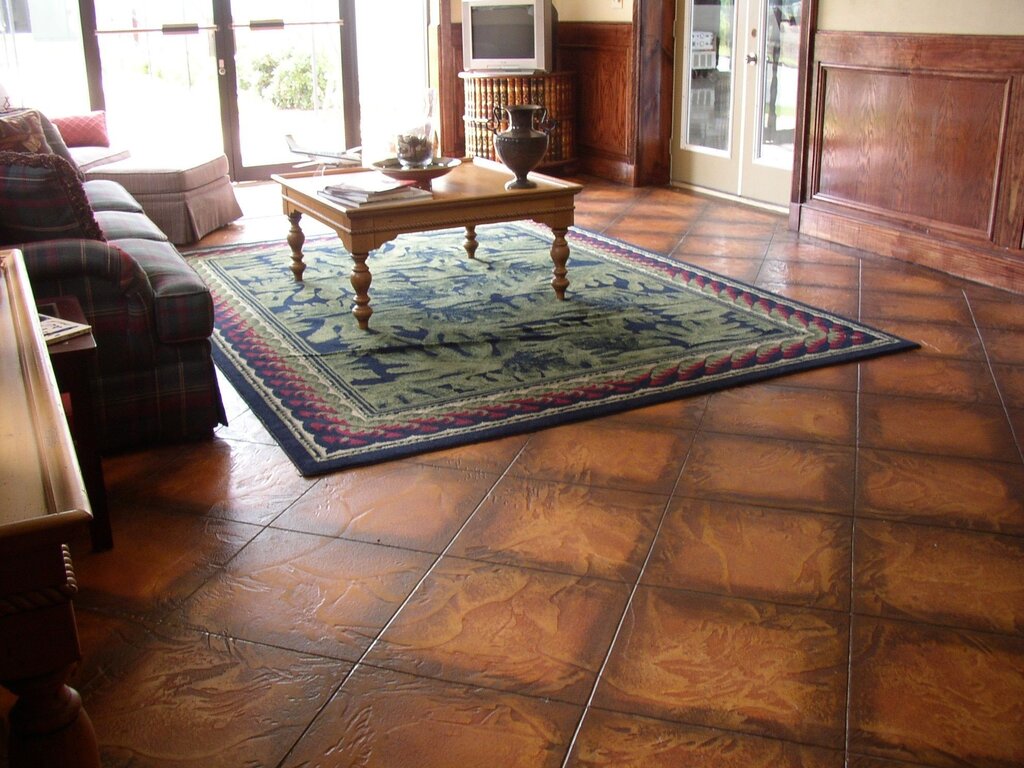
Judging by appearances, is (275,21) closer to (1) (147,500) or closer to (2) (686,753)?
(1) (147,500)

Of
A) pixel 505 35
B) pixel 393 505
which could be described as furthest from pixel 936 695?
pixel 505 35

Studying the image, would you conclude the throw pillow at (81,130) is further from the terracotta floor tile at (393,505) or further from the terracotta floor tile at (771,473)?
the terracotta floor tile at (771,473)

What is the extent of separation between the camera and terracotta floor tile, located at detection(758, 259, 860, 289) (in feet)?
14.8

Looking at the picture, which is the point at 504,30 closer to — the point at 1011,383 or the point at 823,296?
the point at 823,296

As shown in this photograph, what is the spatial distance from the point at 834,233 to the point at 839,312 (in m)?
1.23

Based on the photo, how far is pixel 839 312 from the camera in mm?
4102

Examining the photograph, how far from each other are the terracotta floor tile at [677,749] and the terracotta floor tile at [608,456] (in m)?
0.93

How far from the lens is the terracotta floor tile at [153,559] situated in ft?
7.25

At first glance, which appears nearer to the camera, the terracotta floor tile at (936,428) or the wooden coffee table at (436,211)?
the terracotta floor tile at (936,428)

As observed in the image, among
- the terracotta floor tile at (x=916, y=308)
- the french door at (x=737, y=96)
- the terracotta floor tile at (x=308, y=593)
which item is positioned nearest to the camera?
the terracotta floor tile at (x=308, y=593)

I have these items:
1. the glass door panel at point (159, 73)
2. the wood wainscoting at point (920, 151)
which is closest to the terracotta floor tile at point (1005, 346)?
the wood wainscoting at point (920, 151)

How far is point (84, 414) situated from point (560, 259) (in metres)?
2.20

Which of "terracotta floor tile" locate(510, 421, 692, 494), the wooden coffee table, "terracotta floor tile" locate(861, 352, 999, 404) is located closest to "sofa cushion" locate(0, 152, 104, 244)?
the wooden coffee table

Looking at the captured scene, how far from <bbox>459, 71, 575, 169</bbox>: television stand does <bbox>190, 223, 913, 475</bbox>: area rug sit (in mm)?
2006
